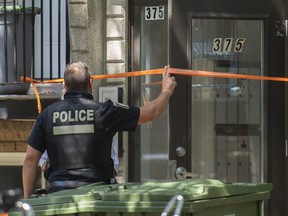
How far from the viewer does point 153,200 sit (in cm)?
348

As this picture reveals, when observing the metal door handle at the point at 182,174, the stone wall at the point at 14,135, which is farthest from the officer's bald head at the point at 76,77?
the stone wall at the point at 14,135

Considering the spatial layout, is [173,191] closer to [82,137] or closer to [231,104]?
[82,137]

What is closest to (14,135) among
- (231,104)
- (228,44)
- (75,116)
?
(231,104)

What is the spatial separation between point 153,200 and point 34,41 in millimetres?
3853

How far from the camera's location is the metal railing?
6.93 m

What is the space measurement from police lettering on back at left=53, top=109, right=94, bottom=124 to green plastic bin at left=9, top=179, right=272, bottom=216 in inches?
24.7

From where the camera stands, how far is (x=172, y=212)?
3389mm

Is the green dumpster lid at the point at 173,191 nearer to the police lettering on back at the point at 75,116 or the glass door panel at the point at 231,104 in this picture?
the police lettering on back at the point at 75,116

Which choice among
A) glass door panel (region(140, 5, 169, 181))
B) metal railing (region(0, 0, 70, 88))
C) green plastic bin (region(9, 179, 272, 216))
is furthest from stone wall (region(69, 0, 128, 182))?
green plastic bin (region(9, 179, 272, 216))

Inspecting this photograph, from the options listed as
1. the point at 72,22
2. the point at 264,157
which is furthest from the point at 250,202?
the point at 72,22

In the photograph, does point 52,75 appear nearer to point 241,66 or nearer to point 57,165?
point 241,66

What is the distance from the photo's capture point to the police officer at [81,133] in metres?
4.36

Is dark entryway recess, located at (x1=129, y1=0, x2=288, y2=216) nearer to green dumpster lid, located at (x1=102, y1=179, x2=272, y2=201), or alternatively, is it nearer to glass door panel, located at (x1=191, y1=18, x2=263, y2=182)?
glass door panel, located at (x1=191, y1=18, x2=263, y2=182)

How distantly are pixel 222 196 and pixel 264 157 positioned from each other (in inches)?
112
